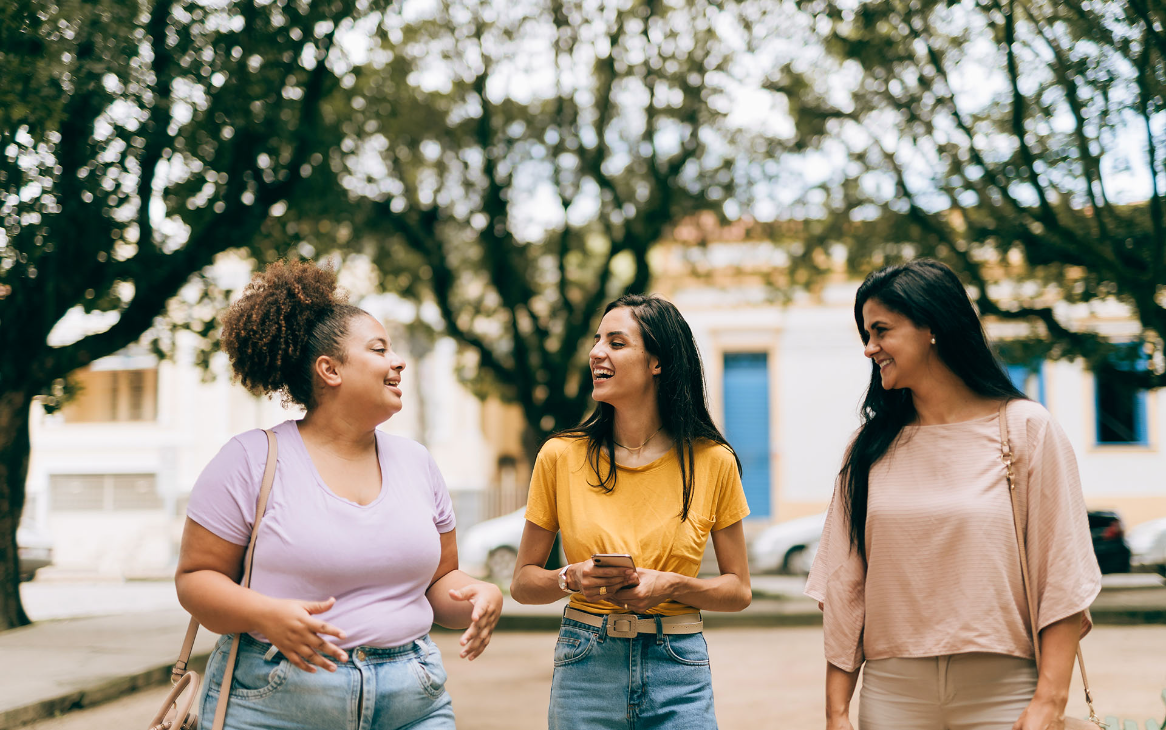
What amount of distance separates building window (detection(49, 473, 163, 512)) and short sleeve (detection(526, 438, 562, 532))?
20.6 metres

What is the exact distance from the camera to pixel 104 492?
21078 millimetres

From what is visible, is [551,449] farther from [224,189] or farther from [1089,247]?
[1089,247]

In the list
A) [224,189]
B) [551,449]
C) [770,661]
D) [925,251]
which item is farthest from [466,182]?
[551,449]

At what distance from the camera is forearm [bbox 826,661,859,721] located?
2492mm

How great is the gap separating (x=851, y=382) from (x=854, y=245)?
869 cm

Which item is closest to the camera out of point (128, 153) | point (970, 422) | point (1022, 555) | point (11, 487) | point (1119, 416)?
point (1022, 555)

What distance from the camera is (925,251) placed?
11.6 meters

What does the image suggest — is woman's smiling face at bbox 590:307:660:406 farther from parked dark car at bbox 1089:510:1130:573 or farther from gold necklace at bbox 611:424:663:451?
parked dark car at bbox 1089:510:1130:573

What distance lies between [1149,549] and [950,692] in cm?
1490

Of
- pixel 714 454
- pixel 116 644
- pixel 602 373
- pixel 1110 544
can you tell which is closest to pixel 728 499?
pixel 714 454

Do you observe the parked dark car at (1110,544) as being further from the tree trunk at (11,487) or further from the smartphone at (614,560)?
the smartphone at (614,560)

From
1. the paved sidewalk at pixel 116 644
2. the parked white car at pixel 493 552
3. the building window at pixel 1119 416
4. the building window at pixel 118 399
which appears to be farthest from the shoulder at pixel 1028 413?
the building window at pixel 118 399

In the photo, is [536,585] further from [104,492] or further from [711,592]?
[104,492]

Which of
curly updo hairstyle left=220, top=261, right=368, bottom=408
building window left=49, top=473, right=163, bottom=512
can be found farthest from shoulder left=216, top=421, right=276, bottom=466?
building window left=49, top=473, right=163, bottom=512
